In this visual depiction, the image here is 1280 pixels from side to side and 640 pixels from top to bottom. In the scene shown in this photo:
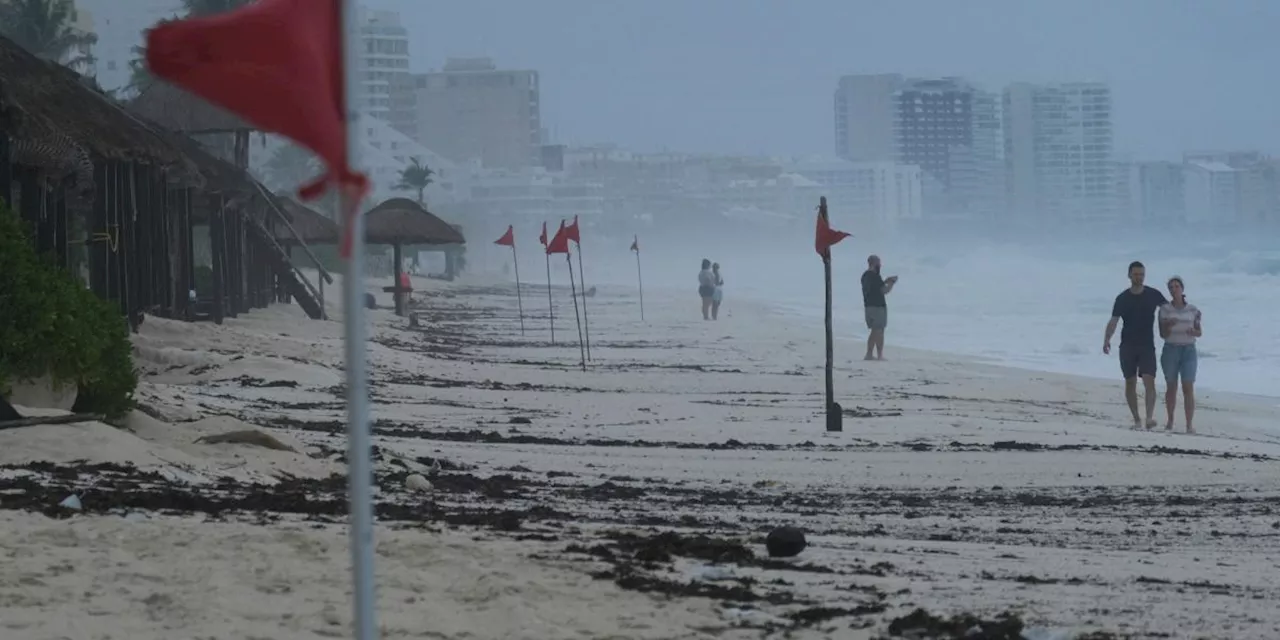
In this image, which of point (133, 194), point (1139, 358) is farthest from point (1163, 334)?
point (133, 194)

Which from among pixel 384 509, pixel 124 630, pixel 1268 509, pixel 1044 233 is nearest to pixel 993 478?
pixel 1268 509

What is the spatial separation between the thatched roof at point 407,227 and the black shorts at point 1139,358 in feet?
66.3

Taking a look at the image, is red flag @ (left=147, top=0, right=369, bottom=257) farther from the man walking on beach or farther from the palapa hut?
the palapa hut

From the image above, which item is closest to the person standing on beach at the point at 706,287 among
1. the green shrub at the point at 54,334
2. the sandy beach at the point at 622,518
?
the sandy beach at the point at 622,518

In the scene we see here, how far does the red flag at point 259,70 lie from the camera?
317 centimetres

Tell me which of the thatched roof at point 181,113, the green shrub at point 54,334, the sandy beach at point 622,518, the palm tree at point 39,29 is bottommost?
the sandy beach at point 622,518

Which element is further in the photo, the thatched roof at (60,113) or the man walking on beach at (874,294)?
the man walking on beach at (874,294)

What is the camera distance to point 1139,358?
1546cm

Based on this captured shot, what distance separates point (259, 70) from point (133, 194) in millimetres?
15967

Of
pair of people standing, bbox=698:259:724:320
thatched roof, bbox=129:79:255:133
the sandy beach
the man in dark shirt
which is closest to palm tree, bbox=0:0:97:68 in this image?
pair of people standing, bbox=698:259:724:320

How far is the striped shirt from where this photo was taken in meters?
15.1

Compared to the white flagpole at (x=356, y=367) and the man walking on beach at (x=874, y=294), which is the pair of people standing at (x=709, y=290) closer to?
the man walking on beach at (x=874, y=294)

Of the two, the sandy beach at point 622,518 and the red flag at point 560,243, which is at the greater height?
the red flag at point 560,243

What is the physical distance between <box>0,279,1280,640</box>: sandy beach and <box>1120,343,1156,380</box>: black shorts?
638mm
